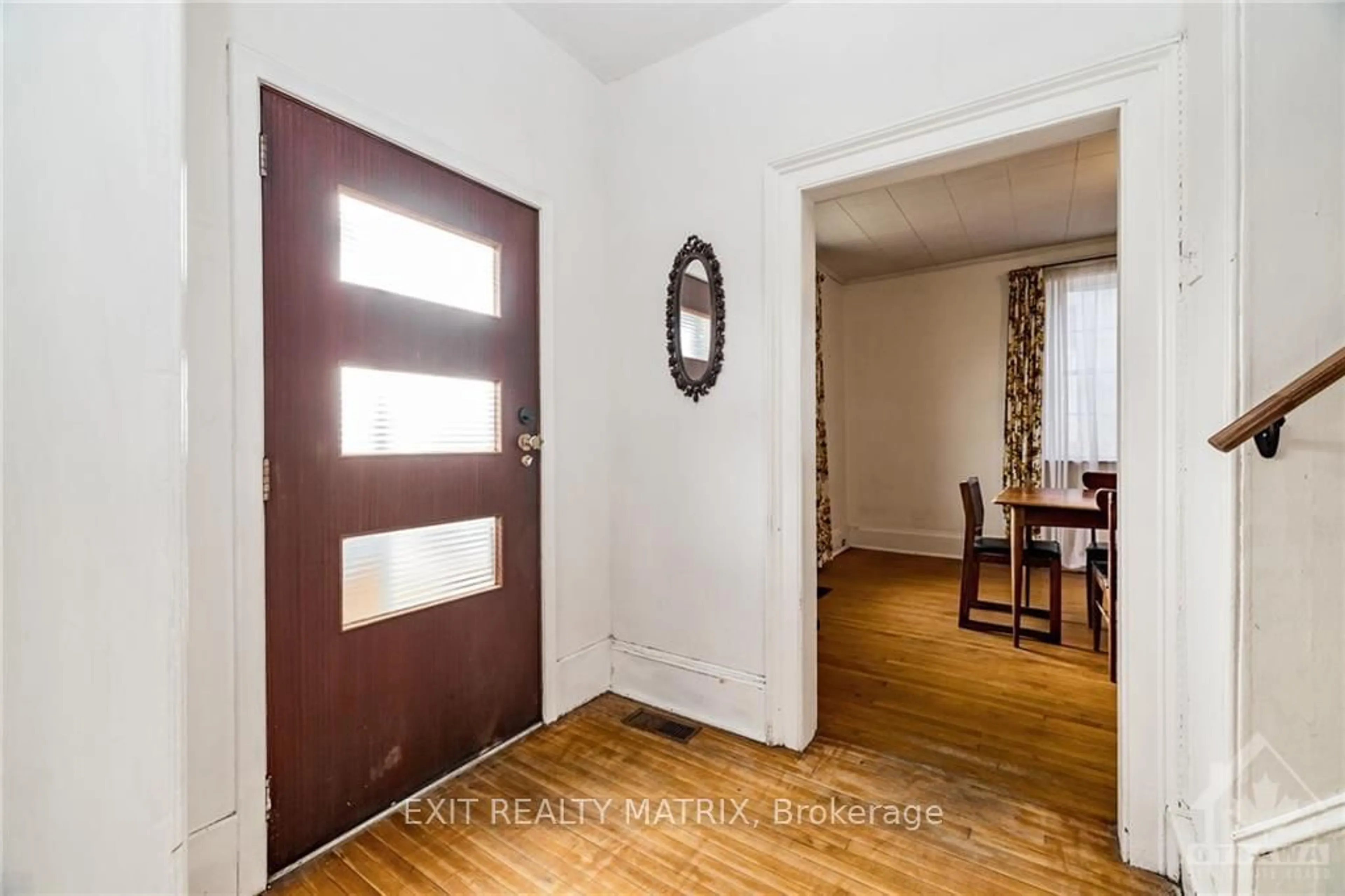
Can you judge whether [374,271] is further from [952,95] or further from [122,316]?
[952,95]

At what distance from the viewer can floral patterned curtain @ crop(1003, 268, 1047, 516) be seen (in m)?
4.65

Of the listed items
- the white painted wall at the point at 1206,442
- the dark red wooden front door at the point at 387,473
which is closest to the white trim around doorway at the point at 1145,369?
the white painted wall at the point at 1206,442

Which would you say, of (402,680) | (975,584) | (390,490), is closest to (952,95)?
(390,490)

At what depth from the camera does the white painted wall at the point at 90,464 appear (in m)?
0.95

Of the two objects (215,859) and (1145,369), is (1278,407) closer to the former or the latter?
(1145,369)

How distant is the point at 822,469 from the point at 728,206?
10.4ft

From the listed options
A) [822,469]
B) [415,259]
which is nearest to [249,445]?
[415,259]

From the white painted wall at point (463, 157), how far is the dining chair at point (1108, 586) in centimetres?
218

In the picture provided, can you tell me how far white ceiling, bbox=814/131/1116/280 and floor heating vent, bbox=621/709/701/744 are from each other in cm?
258

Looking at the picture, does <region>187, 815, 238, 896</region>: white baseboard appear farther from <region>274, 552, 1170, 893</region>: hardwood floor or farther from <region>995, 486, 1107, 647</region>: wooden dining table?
<region>995, 486, 1107, 647</region>: wooden dining table

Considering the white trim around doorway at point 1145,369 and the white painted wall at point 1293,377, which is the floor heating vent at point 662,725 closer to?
the white trim around doorway at point 1145,369

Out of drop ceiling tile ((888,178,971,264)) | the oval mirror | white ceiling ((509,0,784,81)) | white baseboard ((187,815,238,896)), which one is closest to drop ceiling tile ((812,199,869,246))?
drop ceiling tile ((888,178,971,264))

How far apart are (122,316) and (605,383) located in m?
1.62

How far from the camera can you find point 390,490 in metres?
1.71
